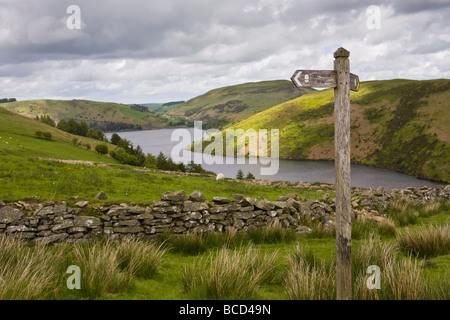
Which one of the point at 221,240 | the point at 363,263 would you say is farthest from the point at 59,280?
the point at 363,263

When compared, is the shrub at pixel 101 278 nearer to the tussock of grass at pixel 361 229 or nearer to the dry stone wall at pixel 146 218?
the dry stone wall at pixel 146 218

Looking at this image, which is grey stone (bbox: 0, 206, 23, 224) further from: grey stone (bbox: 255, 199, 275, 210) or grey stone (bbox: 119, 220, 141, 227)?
grey stone (bbox: 255, 199, 275, 210)

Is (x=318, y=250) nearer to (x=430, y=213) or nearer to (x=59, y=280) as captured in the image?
(x=59, y=280)

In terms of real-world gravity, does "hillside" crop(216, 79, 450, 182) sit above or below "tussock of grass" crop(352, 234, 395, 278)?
above

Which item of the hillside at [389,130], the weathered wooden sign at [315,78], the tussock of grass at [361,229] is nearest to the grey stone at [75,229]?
the weathered wooden sign at [315,78]

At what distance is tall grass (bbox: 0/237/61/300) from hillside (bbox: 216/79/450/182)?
63.0 m

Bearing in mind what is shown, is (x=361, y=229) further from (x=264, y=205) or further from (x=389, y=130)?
(x=389, y=130)

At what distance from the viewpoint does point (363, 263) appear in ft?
20.0

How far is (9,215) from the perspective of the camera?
8.51 metres

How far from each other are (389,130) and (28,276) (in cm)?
8830

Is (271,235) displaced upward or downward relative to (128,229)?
downward

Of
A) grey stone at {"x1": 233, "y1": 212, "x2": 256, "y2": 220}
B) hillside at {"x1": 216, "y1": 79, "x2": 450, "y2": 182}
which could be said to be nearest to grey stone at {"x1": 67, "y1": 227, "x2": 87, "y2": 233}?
grey stone at {"x1": 233, "y1": 212, "x2": 256, "y2": 220}

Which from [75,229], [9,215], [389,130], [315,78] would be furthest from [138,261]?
[389,130]

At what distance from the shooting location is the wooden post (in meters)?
5.04
